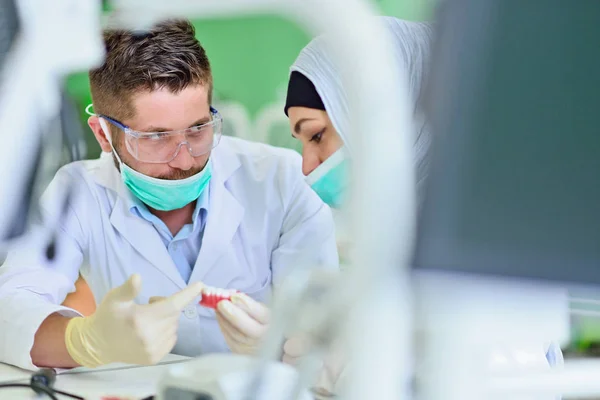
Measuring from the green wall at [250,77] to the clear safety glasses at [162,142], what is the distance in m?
0.08

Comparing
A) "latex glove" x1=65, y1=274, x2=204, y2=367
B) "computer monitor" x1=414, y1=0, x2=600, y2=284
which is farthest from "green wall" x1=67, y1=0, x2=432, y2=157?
"computer monitor" x1=414, y1=0, x2=600, y2=284

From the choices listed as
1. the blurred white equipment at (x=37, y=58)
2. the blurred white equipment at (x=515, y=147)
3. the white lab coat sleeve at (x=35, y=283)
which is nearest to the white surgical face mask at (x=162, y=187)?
the white lab coat sleeve at (x=35, y=283)

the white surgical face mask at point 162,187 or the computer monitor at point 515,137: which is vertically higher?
the computer monitor at point 515,137

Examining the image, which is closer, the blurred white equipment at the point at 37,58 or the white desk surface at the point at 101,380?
the blurred white equipment at the point at 37,58

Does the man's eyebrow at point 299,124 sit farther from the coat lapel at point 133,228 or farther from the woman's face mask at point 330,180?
the coat lapel at point 133,228

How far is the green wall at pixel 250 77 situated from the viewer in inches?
51.1

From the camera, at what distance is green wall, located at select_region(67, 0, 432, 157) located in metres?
1.30

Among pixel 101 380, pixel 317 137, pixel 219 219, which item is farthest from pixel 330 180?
pixel 101 380

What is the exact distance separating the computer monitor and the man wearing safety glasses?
704 millimetres

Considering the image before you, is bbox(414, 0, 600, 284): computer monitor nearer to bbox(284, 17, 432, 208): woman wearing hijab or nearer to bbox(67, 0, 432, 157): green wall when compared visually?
bbox(284, 17, 432, 208): woman wearing hijab

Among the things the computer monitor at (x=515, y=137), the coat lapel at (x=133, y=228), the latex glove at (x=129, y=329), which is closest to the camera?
the computer monitor at (x=515, y=137)

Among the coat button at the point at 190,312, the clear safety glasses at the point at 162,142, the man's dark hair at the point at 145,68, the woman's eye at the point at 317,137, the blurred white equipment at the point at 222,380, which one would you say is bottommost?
the coat button at the point at 190,312

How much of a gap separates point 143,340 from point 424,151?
2.74ft

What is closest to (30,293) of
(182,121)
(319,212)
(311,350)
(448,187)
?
(182,121)
